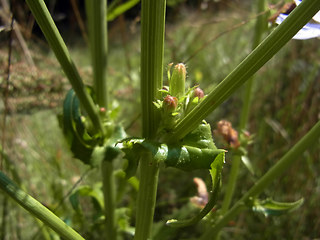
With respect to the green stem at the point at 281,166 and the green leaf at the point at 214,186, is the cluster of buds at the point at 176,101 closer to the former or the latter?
the green leaf at the point at 214,186

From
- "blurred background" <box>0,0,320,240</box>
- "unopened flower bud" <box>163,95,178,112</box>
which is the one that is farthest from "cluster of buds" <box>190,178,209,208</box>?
"unopened flower bud" <box>163,95,178,112</box>

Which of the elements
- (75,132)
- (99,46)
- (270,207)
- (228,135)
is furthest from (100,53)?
(270,207)

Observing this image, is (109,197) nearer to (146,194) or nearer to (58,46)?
(146,194)

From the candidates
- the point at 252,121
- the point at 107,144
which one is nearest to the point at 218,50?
the point at 252,121

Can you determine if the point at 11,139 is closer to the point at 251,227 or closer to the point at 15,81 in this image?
the point at 15,81

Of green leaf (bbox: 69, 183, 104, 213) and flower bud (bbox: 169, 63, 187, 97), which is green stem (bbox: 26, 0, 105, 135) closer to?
flower bud (bbox: 169, 63, 187, 97)
